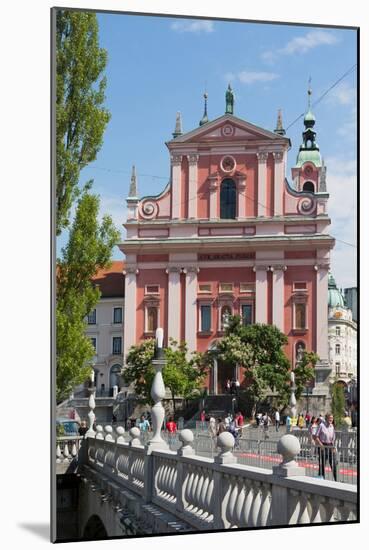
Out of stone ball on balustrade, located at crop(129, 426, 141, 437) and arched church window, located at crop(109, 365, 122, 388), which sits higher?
arched church window, located at crop(109, 365, 122, 388)

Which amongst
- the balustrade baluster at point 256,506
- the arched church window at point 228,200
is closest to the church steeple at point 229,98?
the arched church window at point 228,200

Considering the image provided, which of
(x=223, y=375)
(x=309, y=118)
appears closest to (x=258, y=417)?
(x=223, y=375)

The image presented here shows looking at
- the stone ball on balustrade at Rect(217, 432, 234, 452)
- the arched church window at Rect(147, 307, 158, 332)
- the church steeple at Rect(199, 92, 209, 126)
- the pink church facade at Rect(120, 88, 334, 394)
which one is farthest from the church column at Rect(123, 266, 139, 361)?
the stone ball on balustrade at Rect(217, 432, 234, 452)

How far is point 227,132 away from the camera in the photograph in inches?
399

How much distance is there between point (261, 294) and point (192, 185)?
134cm

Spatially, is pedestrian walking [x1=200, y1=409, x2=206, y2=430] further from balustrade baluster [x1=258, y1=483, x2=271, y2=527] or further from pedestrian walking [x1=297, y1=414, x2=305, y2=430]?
balustrade baluster [x1=258, y1=483, x2=271, y2=527]

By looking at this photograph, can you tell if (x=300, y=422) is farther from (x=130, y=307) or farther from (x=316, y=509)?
(x=316, y=509)

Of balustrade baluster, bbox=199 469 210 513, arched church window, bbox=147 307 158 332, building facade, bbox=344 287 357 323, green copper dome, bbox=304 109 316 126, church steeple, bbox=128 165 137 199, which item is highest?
green copper dome, bbox=304 109 316 126

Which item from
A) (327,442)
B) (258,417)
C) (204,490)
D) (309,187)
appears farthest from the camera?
(258,417)

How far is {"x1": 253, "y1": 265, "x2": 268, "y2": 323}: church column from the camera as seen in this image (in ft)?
34.2

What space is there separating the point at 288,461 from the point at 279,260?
16.8ft

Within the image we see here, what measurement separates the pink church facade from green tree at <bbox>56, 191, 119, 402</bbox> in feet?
1.32

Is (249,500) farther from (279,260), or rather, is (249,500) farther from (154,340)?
(279,260)

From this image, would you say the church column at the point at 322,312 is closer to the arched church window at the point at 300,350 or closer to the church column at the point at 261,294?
the arched church window at the point at 300,350
